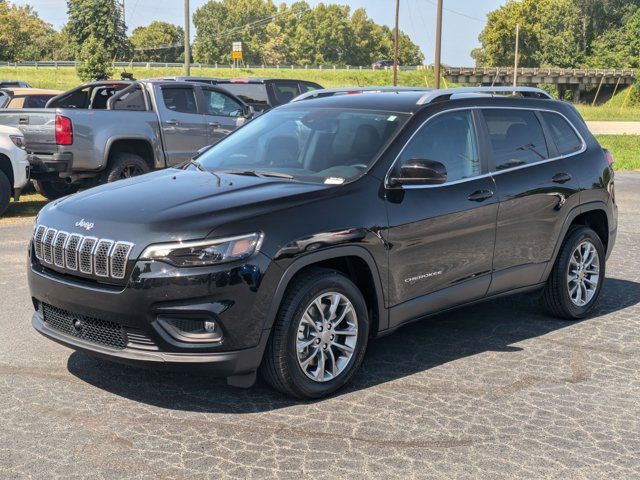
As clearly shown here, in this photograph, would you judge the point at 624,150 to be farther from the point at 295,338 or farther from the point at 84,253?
the point at 84,253

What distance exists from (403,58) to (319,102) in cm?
15787

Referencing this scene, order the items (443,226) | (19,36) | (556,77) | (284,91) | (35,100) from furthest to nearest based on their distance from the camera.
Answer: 1. (19,36)
2. (556,77)
3. (284,91)
4. (35,100)
5. (443,226)

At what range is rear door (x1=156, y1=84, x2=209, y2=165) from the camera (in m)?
13.6

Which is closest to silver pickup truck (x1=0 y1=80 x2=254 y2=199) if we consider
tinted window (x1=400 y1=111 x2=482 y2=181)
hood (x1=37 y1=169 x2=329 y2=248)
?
tinted window (x1=400 y1=111 x2=482 y2=181)

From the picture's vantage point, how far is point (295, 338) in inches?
183

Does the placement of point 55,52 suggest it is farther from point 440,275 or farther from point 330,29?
point 440,275

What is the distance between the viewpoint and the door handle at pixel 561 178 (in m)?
6.45

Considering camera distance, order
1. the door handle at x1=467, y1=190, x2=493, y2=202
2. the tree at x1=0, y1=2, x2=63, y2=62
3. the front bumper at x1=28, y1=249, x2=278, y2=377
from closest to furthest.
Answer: the front bumper at x1=28, y1=249, x2=278, y2=377, the door handle at x1=467, y1=190, x2=493, y2=202, the tree at x1=0, y1=2, x2=63, y2=62

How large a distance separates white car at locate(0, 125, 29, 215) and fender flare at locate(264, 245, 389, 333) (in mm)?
8104

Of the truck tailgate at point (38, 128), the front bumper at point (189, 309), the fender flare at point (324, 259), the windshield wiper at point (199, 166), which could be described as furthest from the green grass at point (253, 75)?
the front bumper at point (189, 309)

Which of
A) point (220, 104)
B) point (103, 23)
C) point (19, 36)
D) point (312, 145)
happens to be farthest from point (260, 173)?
point (19, 36)

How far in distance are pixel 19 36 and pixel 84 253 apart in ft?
337

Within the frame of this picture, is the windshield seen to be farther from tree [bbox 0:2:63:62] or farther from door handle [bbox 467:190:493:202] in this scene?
tree [bbox 0:2:63:62]

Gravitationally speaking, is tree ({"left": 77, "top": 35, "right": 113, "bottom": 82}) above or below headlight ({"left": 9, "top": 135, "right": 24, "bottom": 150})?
above
